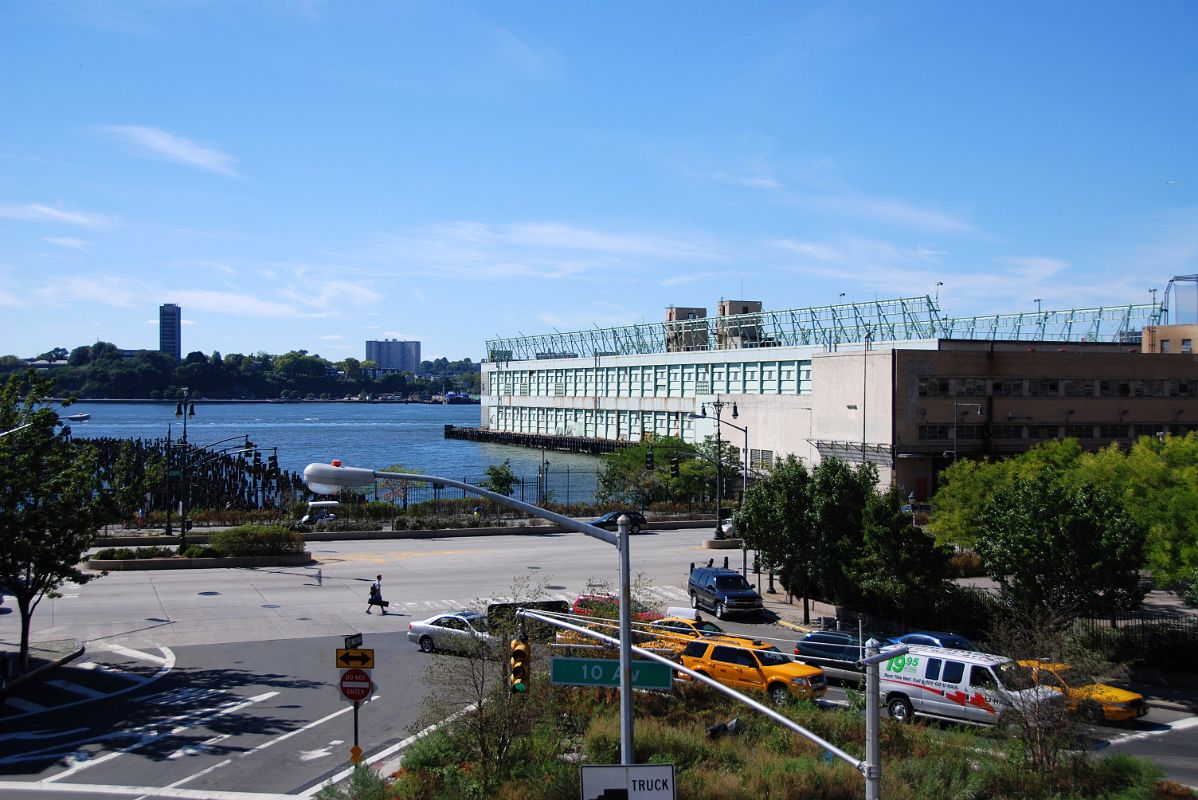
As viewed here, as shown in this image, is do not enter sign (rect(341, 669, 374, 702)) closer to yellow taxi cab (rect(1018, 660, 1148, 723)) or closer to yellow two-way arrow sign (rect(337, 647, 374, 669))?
yellow two-way arrow sign (rect(337, 647, 374, 669))

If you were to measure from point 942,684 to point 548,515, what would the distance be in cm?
1327

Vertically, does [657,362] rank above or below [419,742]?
above

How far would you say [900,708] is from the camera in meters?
21.4

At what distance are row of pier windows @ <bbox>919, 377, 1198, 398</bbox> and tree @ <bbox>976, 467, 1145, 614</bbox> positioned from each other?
39.2 m

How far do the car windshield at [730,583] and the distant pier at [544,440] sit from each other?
69734mm

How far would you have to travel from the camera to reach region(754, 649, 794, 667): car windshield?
74.3ft

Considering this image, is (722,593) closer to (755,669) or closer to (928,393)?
(755,669)

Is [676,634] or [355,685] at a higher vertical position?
[355,685]

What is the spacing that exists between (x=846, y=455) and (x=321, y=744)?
54.6 metres

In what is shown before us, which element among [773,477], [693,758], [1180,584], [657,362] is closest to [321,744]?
[693,758]

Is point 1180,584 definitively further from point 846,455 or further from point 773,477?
point 846,455

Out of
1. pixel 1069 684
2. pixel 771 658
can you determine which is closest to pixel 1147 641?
pixel 771 658

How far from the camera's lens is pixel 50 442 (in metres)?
26.7

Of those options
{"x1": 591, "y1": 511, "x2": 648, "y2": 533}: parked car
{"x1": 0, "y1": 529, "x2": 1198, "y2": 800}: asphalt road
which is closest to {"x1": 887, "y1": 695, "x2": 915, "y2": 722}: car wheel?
{"x1": 0, "y1": 529, "x2": 1198, "y2": 800}: asphalt road
